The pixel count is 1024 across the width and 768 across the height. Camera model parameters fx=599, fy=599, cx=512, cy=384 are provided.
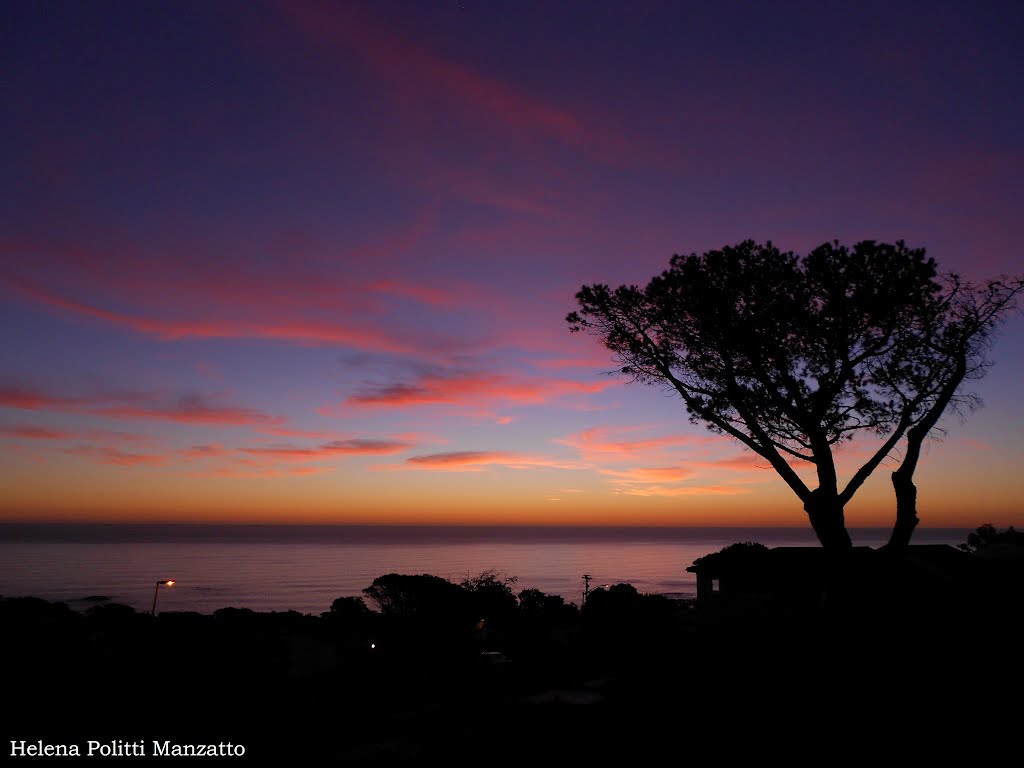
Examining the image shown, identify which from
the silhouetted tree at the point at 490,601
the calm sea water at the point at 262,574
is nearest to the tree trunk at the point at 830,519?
the silhouetted tree at the point at 490,601

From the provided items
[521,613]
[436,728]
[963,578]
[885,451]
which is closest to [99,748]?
[436,728]

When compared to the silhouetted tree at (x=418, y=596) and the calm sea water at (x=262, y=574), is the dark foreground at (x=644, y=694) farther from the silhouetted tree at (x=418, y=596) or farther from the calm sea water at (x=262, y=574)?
the calm sea water at (x=262, y=574)

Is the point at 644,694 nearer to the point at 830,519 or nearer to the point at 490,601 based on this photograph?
the point at 830,519

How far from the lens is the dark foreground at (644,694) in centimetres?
869

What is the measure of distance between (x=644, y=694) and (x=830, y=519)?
510 cm

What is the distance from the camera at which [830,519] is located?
476 inches

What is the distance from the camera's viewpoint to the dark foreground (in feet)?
28.5

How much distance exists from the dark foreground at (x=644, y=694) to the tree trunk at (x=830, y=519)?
0.60 metres

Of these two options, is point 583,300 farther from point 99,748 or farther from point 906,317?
point 99,748

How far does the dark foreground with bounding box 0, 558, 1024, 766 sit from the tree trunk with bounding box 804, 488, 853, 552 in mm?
604

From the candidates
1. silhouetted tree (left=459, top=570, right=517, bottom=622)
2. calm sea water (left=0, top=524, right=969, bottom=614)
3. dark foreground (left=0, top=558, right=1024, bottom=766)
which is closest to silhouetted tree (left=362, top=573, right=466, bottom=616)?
silhouetted tree (left=459, top=570, right=517, bottom=622)

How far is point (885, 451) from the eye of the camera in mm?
12773

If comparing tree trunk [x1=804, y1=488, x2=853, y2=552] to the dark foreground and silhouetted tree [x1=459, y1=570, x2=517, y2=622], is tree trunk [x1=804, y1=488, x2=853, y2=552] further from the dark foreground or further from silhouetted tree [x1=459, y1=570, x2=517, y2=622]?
silhouetted tree [x1=459, y1=570, x2=517, y2=622]

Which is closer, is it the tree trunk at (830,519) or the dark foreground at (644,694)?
the dark foreground at (644,694)
